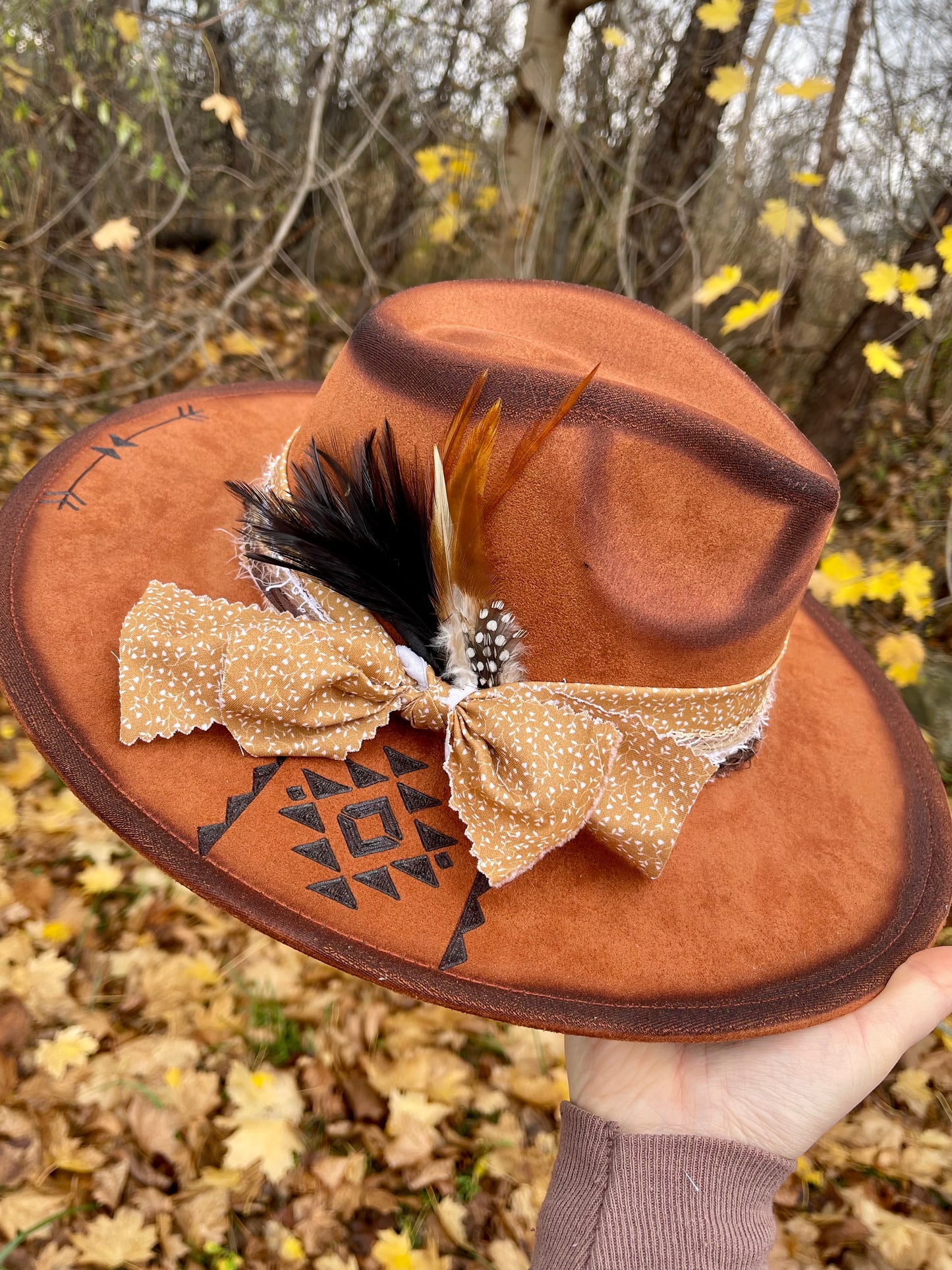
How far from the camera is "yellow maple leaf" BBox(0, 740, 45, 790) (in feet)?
9.79

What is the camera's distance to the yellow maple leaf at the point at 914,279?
11.3 ft

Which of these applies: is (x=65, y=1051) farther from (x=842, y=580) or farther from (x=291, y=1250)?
(x=842, y=580)

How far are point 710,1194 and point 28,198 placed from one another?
4670 millimetres

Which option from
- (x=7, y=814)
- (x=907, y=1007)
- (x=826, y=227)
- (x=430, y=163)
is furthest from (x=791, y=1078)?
(x=430, y=163)

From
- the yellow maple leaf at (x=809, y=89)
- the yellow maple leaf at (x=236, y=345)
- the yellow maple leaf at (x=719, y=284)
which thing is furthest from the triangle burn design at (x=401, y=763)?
the yellow maple leaf at (x=236, y=345)

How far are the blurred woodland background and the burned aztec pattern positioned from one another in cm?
145

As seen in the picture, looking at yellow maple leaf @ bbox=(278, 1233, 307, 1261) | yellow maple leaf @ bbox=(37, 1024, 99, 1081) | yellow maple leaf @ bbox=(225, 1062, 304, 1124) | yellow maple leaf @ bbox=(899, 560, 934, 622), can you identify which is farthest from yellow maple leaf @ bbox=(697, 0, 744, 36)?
yellow maple leaf @ bbox=(278, 1233, 307, 1261)

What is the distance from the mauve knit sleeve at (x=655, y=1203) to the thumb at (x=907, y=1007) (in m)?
0.27

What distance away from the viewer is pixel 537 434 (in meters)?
1.28

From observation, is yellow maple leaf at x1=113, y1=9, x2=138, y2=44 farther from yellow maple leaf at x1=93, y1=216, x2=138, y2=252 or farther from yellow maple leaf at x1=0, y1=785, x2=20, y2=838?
yellow maple leaf at x1=0, y1=785, x2=20, y2=838

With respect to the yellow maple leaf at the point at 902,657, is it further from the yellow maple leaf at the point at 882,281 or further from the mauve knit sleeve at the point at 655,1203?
the mauve knit sleeve at the point at 655,1203

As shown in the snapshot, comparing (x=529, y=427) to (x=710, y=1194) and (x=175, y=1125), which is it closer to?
(x=710, y=1194)

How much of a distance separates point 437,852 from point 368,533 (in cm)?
51

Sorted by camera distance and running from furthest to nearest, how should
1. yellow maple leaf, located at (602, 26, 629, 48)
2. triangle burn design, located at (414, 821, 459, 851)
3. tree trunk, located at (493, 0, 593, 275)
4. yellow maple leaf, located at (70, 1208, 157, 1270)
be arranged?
tree trunk, located at (493, 0, 593, 275) < yellow maple leaf, located at (602, 26, 629, 48) < yellow maple leaf, located at (70, 1208, 157, 1270) < triangle burn design, located at (414, 821, 459, 851)
